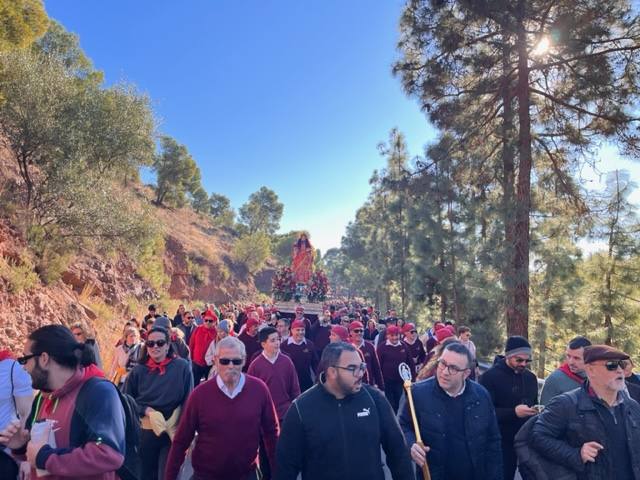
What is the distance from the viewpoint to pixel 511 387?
13.1 ft

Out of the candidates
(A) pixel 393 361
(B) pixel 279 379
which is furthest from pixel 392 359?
(B) pixel 279 379

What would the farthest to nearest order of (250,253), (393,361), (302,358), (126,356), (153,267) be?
1. (250,253)
2. (153,267)
3. (393,361)
4. (302,358)
5. (126,356)

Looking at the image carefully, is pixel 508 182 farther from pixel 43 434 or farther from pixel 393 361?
pixel 43 434

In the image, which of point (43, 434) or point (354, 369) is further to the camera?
point (354, 369)

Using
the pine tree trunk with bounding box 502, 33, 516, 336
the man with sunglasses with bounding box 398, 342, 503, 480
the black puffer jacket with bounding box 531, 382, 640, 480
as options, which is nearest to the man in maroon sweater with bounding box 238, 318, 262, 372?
the man with sunglasses with bounding box 398, 342, 503, 480

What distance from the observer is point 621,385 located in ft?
8.64

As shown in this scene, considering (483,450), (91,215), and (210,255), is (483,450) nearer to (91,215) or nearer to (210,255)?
(91,215)

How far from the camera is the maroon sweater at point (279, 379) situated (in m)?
4.68

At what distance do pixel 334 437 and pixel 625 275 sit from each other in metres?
16.6

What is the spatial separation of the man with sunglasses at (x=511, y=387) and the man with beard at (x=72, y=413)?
132 inches

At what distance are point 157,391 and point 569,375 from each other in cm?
387

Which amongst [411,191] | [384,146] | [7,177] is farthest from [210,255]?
[411,191]

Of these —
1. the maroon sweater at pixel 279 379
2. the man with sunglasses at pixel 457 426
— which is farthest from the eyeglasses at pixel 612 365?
the maroon sweater at pixel 279 379

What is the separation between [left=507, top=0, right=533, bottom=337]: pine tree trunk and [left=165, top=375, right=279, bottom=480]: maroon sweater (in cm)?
932
